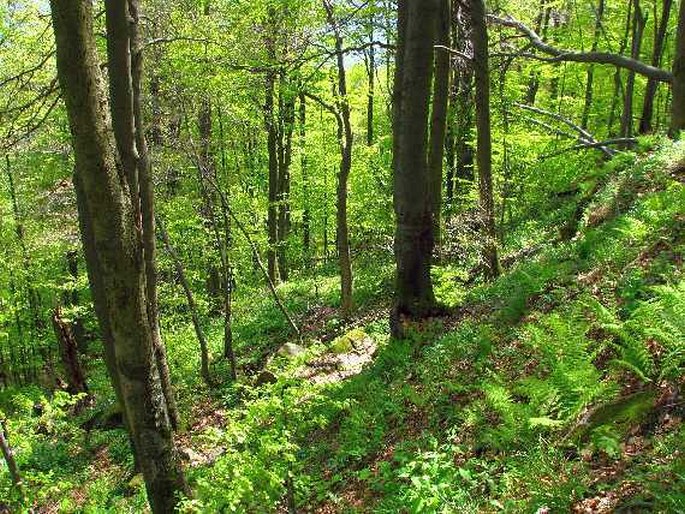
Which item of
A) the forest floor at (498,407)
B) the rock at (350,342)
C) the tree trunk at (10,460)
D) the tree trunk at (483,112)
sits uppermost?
the tree trunk at (483,112)

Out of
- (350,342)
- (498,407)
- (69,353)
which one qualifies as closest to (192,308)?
(350,342)

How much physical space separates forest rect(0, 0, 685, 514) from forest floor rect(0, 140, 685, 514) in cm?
3

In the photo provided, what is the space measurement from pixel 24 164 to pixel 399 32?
58.0 feet

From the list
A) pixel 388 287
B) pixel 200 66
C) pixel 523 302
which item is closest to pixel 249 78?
pixel 200 66

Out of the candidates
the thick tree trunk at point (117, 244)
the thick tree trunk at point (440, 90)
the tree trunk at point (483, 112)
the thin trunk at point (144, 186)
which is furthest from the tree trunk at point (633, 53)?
the thick tree trunk at point (117, 244)

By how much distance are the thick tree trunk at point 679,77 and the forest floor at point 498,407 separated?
27.2 inches

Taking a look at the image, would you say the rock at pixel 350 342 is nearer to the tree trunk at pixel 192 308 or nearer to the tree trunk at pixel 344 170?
the tree trunk at pixel 344 170

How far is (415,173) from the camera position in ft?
26.9

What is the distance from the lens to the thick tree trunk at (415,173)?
7.85 metres

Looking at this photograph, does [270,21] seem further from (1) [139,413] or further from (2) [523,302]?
(1) [139,413]

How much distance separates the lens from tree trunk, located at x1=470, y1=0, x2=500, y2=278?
960cm

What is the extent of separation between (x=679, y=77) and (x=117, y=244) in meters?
8.32

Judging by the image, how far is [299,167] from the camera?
1021 inches

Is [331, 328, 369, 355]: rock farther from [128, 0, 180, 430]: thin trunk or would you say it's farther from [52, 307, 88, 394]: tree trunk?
[52, 307, 88, 394]: tree trunk
